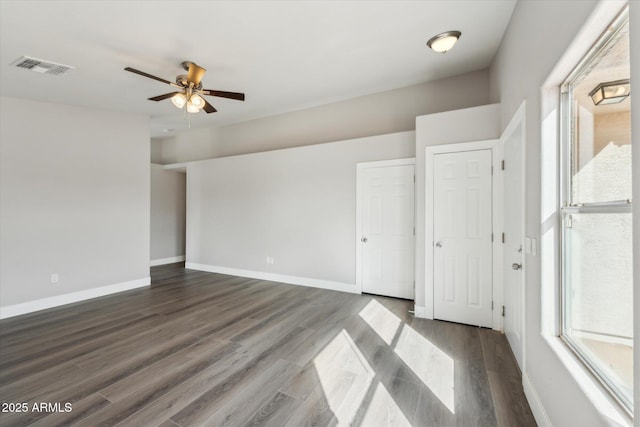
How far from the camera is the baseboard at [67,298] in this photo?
12.4 feet

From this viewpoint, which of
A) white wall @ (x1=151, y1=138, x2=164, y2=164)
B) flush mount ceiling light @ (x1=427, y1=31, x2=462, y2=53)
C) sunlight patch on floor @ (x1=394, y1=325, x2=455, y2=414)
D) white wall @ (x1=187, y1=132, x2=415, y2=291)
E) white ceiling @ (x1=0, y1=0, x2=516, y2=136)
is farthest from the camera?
white wall @ (x1=151, y1=138, x2=164, y2=164)

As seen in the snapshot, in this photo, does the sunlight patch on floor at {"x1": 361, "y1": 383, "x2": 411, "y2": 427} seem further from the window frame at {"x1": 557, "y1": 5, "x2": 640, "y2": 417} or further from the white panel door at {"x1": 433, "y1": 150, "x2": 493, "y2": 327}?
the white panel door at {"x1": 433, "y1": 150, "x2": 493, "y2": 327}

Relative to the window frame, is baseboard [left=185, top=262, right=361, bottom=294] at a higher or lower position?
lower

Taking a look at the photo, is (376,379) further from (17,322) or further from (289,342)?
(17,322)

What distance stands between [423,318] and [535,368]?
5.44 feet

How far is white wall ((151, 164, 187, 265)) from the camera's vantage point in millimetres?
6973

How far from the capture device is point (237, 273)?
586 centimetres

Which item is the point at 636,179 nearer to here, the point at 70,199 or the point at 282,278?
the point at 282,278

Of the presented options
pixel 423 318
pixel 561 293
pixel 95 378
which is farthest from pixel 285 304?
pixel 561 293

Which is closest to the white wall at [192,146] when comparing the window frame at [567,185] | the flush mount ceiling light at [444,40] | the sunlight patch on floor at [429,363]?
the flush mount ceiling light at [444,40]

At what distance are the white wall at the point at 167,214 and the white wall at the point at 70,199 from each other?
1.97 m

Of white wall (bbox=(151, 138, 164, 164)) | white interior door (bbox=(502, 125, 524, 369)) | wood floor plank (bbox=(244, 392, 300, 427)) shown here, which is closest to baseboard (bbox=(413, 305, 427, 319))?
white interior door (bbox=(502, 125, 524, 369))

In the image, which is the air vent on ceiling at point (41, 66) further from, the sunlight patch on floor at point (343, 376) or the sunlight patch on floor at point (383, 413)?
the sunlight patch on floor at point (383, 413)

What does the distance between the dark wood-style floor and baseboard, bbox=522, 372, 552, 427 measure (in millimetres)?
→ 58
